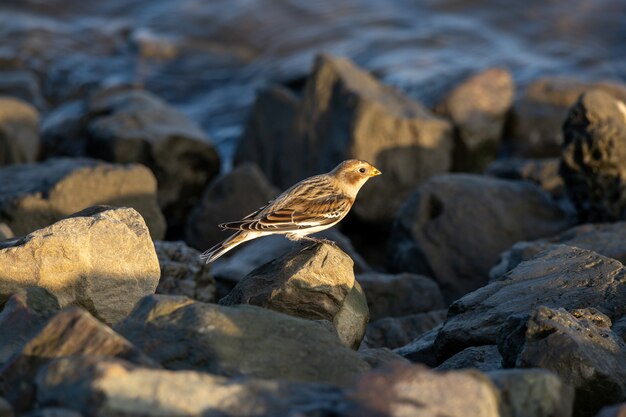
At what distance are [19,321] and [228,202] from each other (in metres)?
6.12

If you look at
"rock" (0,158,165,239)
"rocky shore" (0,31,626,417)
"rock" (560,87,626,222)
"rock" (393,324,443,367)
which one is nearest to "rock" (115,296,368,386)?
"rocky shore" (0,31,626,417)

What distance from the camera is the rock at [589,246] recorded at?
8539 mm

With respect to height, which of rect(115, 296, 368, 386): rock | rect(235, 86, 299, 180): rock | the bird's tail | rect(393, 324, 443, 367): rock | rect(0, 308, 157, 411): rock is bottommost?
rect(235, 86, 299, 180): rock

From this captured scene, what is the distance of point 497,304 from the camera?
7031mm

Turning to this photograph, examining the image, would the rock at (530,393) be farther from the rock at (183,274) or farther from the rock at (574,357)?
the rock at (183,274)

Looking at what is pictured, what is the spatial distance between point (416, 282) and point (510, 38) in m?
12.3

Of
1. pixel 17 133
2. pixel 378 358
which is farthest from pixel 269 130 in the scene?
pixel 378 358

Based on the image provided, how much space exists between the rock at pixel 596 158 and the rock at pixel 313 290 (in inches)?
169

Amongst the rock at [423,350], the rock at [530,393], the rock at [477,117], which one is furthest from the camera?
the rock at [477,117]

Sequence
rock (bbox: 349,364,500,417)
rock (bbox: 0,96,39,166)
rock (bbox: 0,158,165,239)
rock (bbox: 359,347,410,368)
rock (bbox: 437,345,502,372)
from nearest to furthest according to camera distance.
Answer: rock (bbox: 349,364,500,417), rock (bbox: 359,347,410,368), rock (bbox: 437,345,502,372), rock (bbox: 0,158,165,239), rock (bbox: 0,96,39,166)

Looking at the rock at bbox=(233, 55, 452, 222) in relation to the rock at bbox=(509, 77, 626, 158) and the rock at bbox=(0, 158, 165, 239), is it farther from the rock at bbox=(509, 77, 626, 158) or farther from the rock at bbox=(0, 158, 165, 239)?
the rock at bbox=(0, 158, 165, 239)

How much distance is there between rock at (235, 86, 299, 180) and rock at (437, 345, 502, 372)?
7.55m

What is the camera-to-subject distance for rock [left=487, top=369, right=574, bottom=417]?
4680 millimetres

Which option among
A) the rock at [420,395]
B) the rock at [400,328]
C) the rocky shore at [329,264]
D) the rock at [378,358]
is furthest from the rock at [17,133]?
the rock at [420,395]
